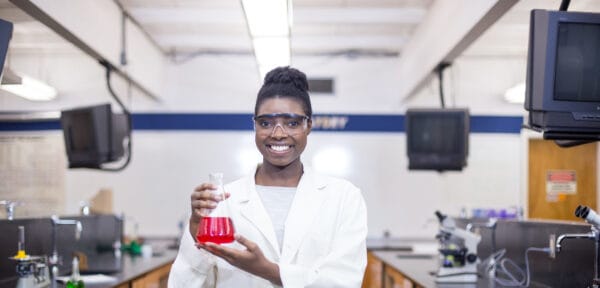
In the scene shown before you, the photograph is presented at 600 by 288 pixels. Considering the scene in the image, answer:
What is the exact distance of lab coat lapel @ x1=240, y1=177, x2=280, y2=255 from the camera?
2158 mm

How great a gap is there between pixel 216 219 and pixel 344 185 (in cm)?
50

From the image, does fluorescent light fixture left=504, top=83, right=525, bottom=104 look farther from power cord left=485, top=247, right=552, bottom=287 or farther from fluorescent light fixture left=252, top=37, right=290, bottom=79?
power cord left=485, top=247, right=552, bottom=287

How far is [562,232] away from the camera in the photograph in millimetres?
3971

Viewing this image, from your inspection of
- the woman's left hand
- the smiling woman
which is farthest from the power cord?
the woman's left hand

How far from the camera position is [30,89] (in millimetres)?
5359

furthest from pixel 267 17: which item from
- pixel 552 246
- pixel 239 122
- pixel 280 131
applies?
pixel 239 122

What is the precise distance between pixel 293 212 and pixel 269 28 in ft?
11.6

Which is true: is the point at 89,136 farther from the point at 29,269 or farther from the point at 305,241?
the point at 305,241

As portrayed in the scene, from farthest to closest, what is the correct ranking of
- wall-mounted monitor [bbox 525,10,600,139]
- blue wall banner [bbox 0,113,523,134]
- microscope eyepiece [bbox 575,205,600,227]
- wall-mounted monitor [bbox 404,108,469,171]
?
blue wall banner [bbox 0,113,523,134]
wall-mounted monitor [bbox 404,108,469,171]
microscope eyepiece [bbox 575,205,600,227]
wall-mounted monitor [bbox 525,10,600,139]

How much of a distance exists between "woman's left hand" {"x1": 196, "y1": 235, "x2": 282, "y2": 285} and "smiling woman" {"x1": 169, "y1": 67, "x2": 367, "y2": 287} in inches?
2.7

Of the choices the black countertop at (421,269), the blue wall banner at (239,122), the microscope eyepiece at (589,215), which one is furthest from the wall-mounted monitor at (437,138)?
the microscope eyepiece at (589,215)

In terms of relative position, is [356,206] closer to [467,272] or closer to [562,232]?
[562,232]

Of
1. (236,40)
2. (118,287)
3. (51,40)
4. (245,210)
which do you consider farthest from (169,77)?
(245,210)

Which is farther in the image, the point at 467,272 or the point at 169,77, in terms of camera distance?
the point at 169,77
